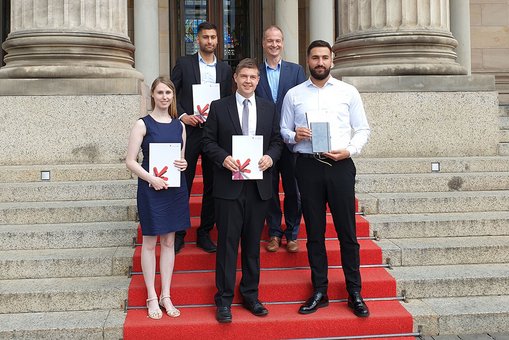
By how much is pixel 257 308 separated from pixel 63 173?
344cm

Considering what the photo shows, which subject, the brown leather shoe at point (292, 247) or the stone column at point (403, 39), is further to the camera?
the stone column at point (403, 39)

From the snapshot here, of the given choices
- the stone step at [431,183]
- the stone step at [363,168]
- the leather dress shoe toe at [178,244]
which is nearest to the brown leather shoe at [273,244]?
the leather dress shoe toe at [178,244]

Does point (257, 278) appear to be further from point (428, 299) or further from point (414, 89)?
point (414, 89)

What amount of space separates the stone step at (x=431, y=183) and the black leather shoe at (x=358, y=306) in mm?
2275

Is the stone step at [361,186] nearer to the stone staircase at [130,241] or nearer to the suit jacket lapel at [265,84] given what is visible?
the stone staircase at [130,241]

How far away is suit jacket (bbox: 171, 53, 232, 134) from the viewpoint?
5133 mm

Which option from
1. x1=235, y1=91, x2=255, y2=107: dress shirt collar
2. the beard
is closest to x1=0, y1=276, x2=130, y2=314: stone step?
x1=235, y1=91, x2=255, y2=107: dress shirt collar

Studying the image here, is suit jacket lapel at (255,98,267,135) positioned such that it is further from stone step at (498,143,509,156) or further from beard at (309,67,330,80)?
stone step at (498,143,509,156)

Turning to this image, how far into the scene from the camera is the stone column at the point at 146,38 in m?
11.7

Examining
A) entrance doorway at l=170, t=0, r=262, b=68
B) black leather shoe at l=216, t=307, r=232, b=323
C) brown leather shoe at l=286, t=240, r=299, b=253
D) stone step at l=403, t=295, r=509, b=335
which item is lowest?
stone step at l=403, t=295, r=509, b=335

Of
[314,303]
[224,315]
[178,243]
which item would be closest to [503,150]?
[314,303]

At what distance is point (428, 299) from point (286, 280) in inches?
52.5

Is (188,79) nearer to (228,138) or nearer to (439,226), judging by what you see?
(228,138)

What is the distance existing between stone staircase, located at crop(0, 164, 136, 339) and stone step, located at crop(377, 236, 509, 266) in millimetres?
2671
